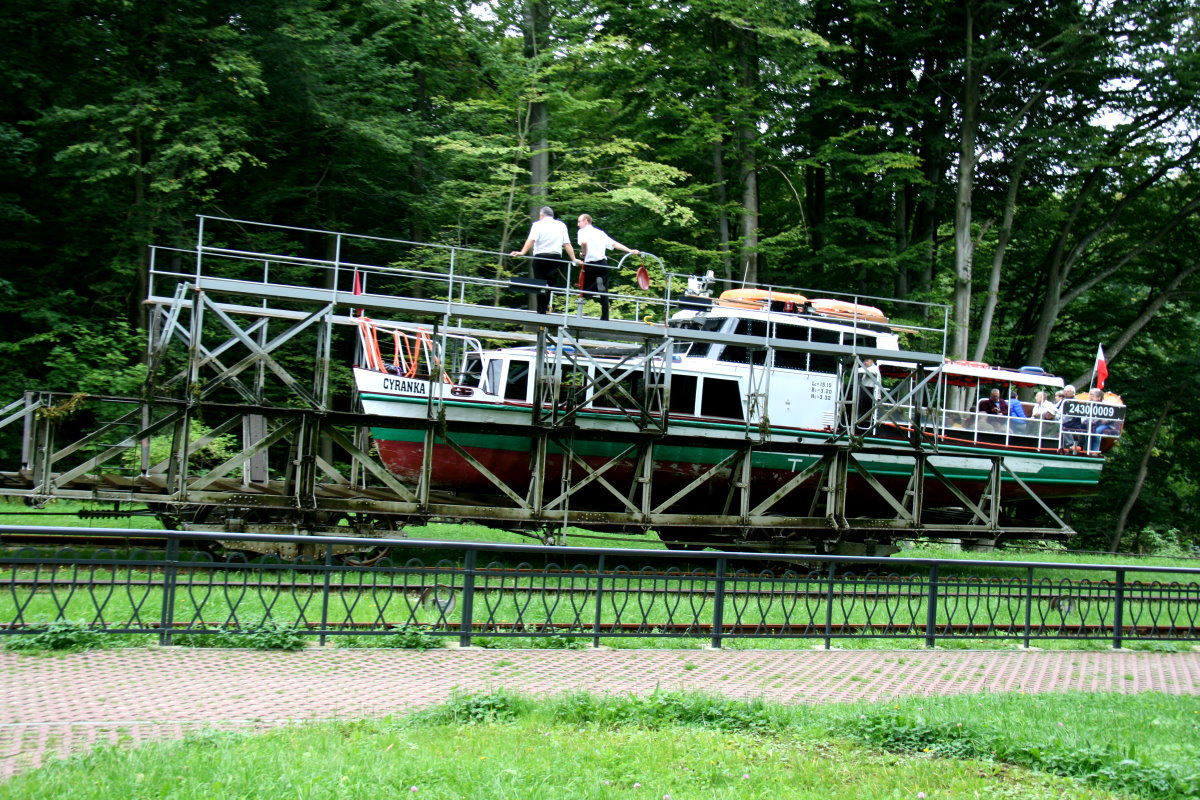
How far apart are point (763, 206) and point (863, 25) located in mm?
6983

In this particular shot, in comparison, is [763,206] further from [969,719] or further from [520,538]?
[969,719]

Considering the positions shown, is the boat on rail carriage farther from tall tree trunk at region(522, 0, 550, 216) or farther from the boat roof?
tall tree trunk at region(522, 0, 550, 216)

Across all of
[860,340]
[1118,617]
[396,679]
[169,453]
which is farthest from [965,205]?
[396,679]

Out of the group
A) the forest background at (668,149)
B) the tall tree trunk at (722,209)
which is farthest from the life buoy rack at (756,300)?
the tall tree trunk at (722,209)

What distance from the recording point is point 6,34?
81.6 ft

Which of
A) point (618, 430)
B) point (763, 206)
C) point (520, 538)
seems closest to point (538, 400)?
point (618, 430)

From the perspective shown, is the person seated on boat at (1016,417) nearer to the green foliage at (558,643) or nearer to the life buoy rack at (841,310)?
the life buoy rack at (841,310)

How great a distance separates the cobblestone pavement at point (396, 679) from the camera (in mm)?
7480

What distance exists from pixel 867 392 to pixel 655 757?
1578cm

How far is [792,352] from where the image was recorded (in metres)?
20.8

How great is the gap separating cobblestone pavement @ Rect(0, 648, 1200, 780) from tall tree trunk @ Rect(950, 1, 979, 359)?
A: 1663 cm

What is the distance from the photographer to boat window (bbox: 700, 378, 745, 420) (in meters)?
20.0

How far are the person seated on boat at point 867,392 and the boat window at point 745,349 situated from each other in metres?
2.09

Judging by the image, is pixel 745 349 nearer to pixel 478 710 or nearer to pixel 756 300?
pixel 756 300
